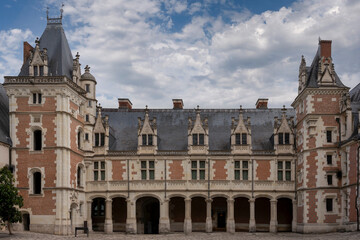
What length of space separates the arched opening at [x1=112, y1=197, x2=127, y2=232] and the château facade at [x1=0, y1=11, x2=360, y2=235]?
0.29ft

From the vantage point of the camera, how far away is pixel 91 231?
42188 mm

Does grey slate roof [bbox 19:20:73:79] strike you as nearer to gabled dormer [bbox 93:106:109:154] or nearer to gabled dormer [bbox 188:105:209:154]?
gabled dormer [bbox 93:106:109:154]

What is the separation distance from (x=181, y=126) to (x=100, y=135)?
736 cm

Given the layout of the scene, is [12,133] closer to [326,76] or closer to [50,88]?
[50,88]

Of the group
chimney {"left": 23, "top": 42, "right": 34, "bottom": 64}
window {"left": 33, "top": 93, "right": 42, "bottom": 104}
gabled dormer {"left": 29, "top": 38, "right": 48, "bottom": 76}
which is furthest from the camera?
chimney {"left": 23, "top": 42, "right": 34, "bottom": 64}

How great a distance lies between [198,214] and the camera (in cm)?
4456

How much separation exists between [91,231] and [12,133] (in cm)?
1049

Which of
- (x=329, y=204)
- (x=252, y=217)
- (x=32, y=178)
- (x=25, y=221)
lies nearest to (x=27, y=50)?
(x=32, y=178)

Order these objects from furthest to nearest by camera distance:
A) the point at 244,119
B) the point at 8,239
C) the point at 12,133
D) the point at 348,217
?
1. the point at 244,119
2. the point at 12,133
3. the point at 348,217
4. the point at 8,239

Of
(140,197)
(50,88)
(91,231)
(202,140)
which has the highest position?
(50,88)

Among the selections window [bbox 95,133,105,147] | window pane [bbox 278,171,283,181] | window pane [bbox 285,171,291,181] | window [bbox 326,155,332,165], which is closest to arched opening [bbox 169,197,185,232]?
window [bbox 95,133,105,147]

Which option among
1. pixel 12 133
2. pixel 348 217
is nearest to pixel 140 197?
pixel 12 133

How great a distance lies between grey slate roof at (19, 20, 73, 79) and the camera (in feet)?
131

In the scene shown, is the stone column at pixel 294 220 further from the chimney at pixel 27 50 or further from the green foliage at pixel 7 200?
the chimney at pixel 27 50
